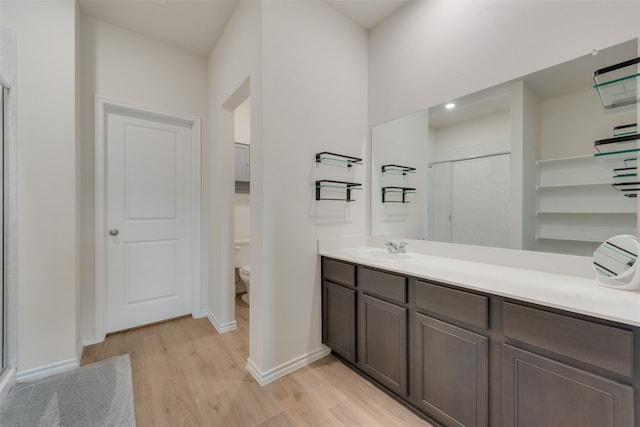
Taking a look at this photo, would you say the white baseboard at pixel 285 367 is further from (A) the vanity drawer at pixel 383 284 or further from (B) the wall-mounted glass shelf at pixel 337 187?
(B) the wall-mounted glass shelf at pixel 337 187

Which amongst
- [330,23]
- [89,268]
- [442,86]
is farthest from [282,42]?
[89,268]

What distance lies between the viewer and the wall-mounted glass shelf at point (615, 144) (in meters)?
1.11

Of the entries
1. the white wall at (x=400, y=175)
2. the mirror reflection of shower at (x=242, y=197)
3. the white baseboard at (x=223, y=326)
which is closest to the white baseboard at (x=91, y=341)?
the white baseboard at (x=223, y=326)

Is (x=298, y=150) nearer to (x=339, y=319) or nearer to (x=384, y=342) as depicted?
(x=339, y=319)

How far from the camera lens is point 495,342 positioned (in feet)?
3.67

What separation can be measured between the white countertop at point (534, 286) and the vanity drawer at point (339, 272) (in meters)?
0.13

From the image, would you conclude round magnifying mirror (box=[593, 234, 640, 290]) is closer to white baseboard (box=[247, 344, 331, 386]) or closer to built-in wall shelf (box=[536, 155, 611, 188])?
built-in wall shelf (box=[536, 155, 611, 188])

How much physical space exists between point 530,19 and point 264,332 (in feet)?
7.93

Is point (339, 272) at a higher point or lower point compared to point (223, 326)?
higher

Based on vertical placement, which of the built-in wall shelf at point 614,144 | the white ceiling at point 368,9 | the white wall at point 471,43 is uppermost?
the white ceiling at point 368,9

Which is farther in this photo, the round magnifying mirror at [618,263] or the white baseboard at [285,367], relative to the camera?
the white baseboard at [285,367]

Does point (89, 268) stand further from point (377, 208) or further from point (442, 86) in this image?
point (442, 86)

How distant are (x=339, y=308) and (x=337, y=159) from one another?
1.16 meters

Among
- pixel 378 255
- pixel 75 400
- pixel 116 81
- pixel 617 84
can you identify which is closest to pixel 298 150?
pixel 378 255
